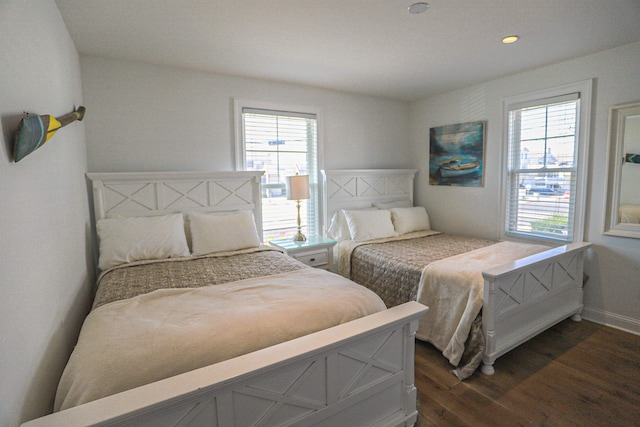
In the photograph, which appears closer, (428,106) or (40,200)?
(40,200)

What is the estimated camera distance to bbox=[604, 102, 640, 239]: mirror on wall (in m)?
2.67

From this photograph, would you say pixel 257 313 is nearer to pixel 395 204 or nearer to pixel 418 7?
pixel 418 7

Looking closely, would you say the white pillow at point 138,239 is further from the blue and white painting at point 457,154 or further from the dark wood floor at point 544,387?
the blue and white painting at point 457,154

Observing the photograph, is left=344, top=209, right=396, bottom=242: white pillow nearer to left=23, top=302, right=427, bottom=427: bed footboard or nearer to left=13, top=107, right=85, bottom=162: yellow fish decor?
left=23, top=302, right=427, bottom=427: bed footboard

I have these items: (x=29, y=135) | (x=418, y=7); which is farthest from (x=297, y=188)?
(x=29, y=135)

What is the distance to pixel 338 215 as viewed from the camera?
3.84 metres

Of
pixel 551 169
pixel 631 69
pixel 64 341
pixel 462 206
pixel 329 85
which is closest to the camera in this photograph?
pixel 64 341

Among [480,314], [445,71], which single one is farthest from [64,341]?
[445,71]

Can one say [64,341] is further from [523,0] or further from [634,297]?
[634,297]

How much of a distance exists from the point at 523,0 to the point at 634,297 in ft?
8.36

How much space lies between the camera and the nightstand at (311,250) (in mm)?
3197

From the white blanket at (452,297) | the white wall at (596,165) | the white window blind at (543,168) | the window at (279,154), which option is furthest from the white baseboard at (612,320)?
the window at (279,154)

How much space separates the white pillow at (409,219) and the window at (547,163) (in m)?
0.91

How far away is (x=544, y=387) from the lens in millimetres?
2068
